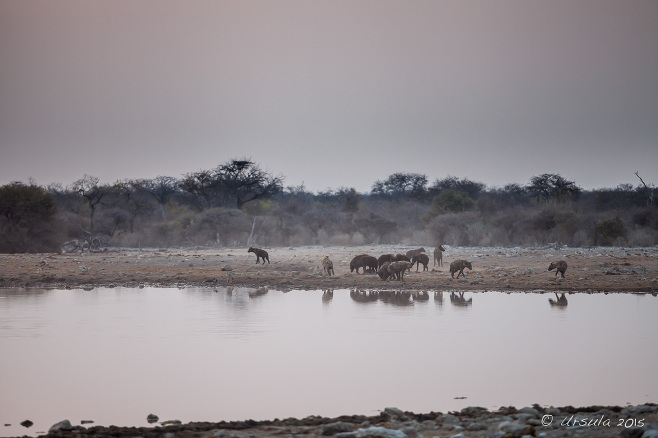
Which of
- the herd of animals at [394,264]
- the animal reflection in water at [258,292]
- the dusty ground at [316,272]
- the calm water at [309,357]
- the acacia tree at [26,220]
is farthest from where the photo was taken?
the acacia tree at [26,220]

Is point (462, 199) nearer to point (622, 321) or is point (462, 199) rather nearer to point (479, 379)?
point (622, 321)

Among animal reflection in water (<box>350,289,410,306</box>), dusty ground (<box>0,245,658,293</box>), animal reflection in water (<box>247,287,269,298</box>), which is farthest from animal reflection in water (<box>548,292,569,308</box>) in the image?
animal reflection in water (<box>247,287,269,298</box>)

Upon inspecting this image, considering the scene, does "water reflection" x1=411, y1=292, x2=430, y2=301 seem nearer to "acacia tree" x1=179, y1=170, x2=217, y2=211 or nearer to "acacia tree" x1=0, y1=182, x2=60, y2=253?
"acacia tree" x1=0, y1=182, x2=60, y2=253

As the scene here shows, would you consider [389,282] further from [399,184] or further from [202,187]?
[399,184]

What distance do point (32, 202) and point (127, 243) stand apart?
222 inches

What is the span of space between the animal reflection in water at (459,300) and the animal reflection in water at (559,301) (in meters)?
2.09

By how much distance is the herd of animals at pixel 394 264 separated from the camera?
23688 millimetres

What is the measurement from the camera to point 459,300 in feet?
65.8

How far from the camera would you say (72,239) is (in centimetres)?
4184

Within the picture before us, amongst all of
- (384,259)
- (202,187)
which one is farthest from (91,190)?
(384,259)

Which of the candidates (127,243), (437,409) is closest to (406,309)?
(437,409)

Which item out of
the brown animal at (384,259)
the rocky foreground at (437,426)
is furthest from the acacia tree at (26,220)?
the rocky foreground at (437,426)

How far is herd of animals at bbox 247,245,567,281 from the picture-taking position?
23688mm

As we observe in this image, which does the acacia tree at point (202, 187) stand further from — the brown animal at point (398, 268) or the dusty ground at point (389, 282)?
the brown animal at point (398, 268)
